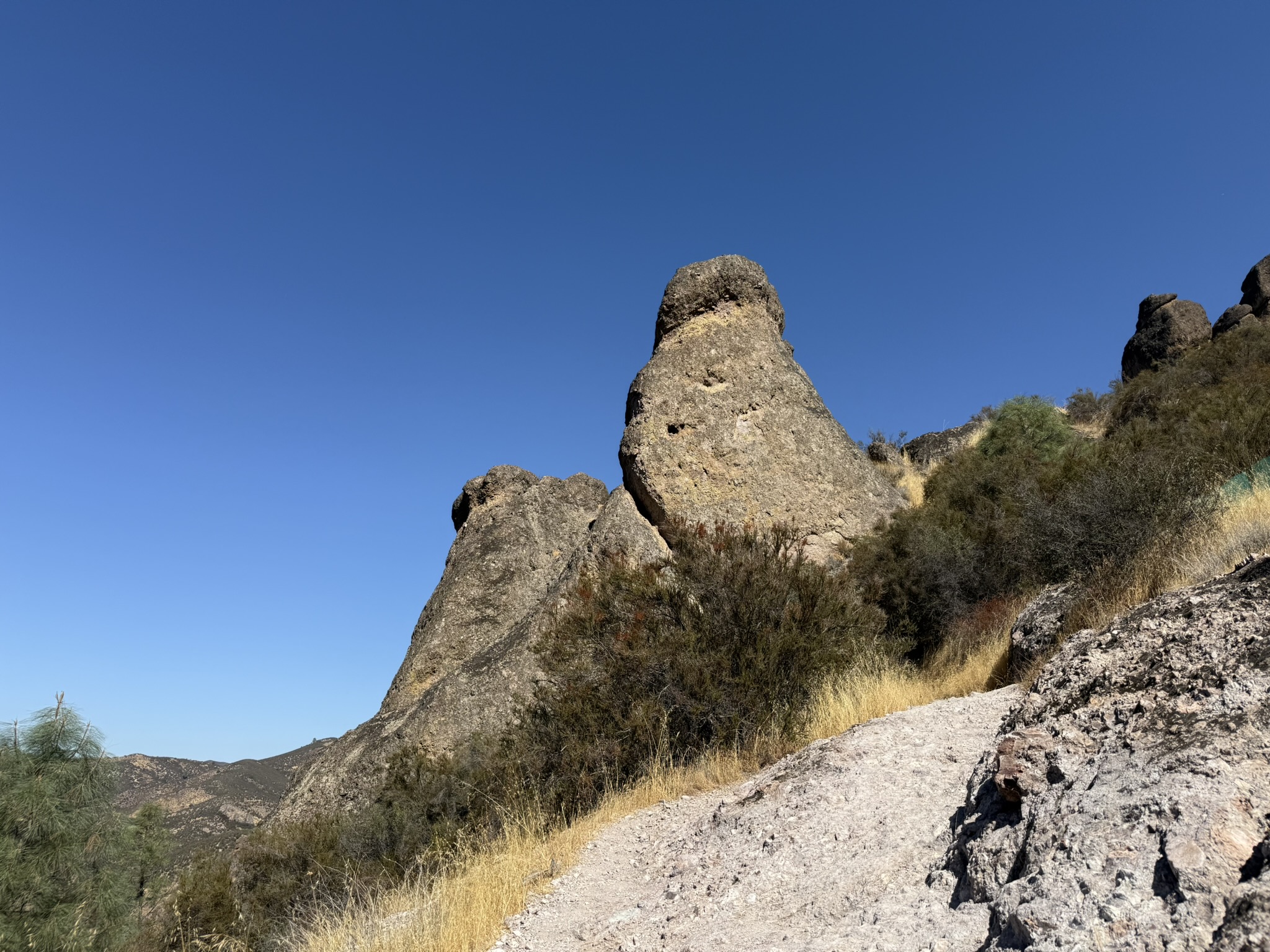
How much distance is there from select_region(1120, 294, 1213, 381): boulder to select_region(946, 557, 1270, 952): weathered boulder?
993 inches

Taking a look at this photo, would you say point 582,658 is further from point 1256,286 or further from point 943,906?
point 1256,286

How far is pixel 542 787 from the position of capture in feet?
21.7

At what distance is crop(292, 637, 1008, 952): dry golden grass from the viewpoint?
3982 mm

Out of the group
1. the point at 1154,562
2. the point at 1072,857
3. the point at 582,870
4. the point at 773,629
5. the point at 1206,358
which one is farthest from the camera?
the point at 1206,358

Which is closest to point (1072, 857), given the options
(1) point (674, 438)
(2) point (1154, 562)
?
(2) point (1154, 562)

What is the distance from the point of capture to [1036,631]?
245 inches

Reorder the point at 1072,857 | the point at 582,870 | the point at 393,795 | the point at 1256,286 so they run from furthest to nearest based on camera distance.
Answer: the point at 1256,286, the point at 393,795, the point at 582,870, the point at 1072,857

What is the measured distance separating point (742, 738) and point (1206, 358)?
668 inches

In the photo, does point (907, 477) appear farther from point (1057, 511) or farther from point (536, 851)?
point (536, 851)

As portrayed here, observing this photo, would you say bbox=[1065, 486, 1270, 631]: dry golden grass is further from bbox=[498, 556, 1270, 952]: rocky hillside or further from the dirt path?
bbox=[498, 556, 1270, 952]: rocky hillside

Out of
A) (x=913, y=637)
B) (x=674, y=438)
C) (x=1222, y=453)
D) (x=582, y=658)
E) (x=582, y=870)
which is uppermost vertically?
(x=674, y=438)

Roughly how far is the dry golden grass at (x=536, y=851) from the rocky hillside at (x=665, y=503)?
238cm

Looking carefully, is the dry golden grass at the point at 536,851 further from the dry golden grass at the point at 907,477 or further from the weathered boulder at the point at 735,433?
the dry golden grass at the point at 907,477

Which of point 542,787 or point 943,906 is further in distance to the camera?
point 542,787
